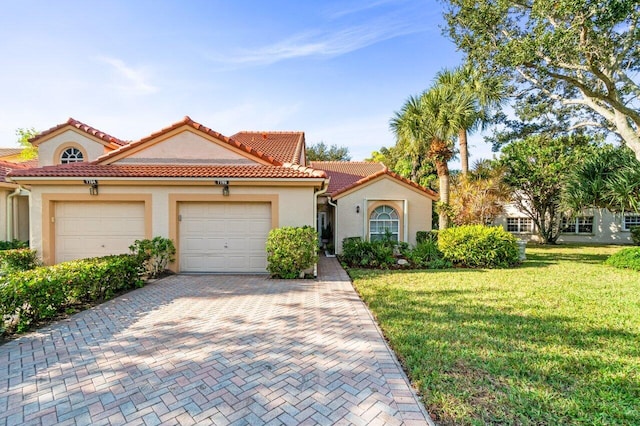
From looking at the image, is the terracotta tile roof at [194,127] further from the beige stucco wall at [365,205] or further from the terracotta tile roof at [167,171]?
the beige stucco wall at [365,205]

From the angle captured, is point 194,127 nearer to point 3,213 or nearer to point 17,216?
point 3,213

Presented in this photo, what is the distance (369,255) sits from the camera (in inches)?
470

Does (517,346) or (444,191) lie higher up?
(444,191)

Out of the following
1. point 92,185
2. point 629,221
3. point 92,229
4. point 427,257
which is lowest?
point 427,257

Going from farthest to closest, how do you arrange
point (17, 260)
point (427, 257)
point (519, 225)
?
point (519, 225) → point (427, 257) → point (17, 260)

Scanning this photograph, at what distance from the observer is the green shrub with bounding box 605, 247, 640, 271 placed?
11383mm

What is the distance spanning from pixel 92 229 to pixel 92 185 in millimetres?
1562

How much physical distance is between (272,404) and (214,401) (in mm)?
662

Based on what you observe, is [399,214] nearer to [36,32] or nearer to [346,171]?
[346,171]

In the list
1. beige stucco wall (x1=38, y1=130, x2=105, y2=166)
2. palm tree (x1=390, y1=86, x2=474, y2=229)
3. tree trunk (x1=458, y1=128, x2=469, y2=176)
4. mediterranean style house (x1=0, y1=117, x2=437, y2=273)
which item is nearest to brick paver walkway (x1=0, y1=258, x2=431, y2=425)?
mediterranean style house (x1=0, y1=117, x2=437, y2=273)

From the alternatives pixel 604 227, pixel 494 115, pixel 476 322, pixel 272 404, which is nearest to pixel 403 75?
pixel 494 115

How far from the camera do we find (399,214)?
16.2 metres

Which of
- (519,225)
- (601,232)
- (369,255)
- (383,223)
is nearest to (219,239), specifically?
(369,255)

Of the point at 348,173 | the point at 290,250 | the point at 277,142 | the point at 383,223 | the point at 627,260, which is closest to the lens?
the point at 290,250
